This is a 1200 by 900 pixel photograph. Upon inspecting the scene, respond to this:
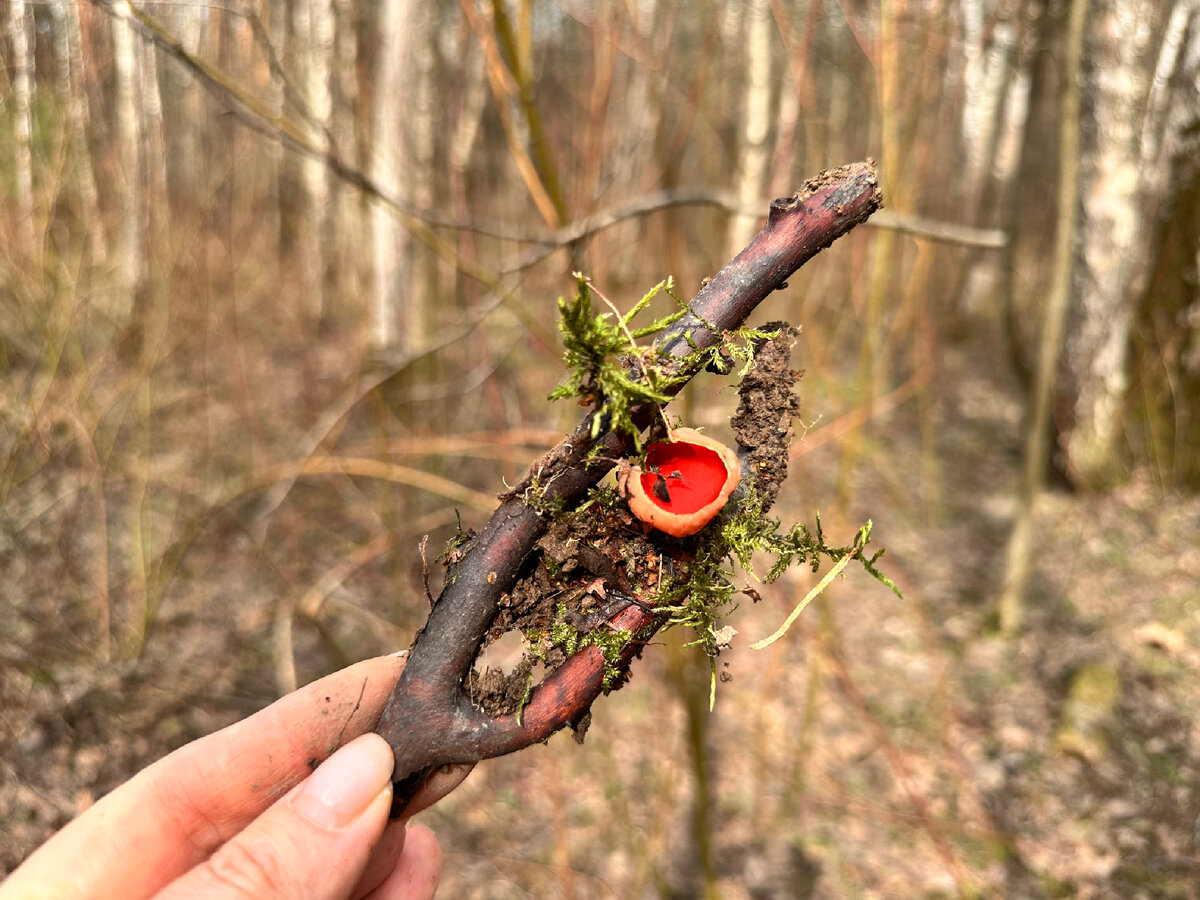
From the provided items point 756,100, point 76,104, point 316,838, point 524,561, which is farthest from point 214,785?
point 756,100

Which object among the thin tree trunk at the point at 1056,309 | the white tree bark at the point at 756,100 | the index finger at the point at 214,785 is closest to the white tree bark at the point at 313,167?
the white tree bark at the point at 756,100

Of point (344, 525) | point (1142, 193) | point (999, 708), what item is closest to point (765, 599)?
point (999, 708)

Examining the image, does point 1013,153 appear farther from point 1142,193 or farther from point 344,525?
point 344,525

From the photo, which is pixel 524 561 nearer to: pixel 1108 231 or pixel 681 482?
pixel 681 482

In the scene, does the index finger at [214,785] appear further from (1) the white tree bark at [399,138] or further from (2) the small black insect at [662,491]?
(1) the white tree bark at [399,138]

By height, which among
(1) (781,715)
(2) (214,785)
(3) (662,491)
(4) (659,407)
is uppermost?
(4) (659,407)

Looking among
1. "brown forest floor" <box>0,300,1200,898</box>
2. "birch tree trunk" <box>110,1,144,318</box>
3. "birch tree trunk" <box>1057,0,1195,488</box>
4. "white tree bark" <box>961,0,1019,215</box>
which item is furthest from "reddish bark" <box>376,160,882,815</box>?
"white tree bark" <box>961,0,1019,215</box>
